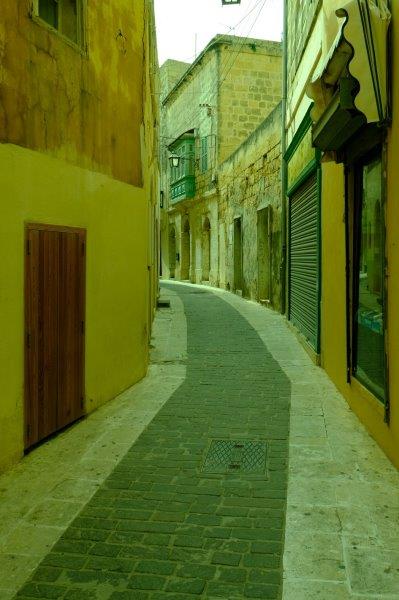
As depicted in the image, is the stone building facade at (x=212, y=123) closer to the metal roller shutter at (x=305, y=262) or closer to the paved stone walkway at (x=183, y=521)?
the metal roller shutter at (x=305, y=262)

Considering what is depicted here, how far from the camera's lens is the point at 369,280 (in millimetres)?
5594

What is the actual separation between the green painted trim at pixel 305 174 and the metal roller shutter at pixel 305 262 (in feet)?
0.27

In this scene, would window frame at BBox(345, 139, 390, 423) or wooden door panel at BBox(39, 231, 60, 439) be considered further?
window frame at BBox(345, 139, 390, 423)

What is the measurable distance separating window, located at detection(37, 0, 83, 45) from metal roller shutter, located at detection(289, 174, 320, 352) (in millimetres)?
4124

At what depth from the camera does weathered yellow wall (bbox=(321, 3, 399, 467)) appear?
4.50 meters

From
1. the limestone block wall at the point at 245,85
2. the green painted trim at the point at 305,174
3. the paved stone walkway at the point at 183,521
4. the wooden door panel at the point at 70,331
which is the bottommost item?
the paved stone walkway at the point at 183,521

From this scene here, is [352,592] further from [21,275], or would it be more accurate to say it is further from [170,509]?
[21,275]

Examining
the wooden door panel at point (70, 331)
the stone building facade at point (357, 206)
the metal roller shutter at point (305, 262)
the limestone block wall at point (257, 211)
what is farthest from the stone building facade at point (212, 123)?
the wooden door panel at point (70, 331)

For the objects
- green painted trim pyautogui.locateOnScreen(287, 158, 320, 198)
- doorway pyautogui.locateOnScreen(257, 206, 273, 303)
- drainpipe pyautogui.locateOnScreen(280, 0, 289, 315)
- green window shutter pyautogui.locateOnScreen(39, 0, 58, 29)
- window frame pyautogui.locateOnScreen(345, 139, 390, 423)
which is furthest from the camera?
doorway pyautogui.locateOnScreen(257, 206, 273, 303)

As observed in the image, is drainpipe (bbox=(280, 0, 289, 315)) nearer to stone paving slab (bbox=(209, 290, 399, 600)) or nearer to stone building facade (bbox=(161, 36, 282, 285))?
stone paving slab (bbox=(209, 290, 399, 600))

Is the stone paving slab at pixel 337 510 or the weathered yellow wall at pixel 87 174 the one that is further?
the weathered yellow wall at pixel 87 174

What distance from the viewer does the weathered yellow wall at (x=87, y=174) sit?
15.7 feet

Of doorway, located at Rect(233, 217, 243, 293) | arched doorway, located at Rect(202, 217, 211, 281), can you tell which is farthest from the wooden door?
arched doorway, located at Rect(202, 217, 211, 281)

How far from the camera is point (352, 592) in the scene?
2957 millimetres
